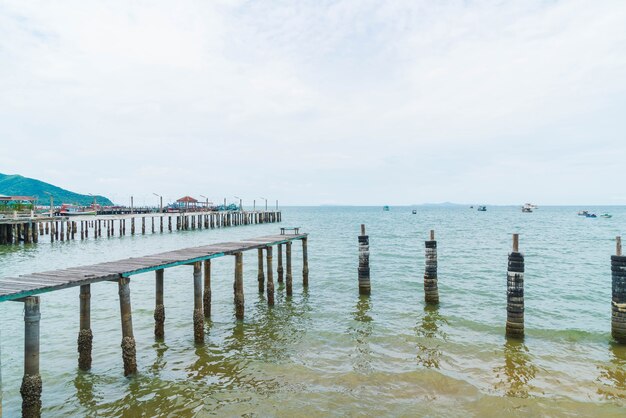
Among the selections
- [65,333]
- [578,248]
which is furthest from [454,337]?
[578,248]

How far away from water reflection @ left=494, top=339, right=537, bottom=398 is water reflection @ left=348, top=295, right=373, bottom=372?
11.1 ft

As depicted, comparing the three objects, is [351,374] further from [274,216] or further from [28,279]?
[274,216]

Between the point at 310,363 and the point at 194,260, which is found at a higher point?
the point at 194,260

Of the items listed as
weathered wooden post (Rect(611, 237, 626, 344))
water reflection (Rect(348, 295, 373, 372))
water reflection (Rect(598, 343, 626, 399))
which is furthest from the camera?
weathered wooden post (Rect(611, 237, 626, 344))

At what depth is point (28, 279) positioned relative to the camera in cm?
953

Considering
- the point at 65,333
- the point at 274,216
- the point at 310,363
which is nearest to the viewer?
the point at 310,363

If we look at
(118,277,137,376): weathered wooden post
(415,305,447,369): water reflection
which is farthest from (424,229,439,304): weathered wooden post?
(118,277,137,376): weathered wooden post

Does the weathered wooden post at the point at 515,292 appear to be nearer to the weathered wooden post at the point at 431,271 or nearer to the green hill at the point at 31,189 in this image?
the weathered wooden post at the point at 431,271

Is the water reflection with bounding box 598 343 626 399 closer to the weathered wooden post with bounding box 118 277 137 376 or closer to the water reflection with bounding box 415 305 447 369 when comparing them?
the water reflection with bounding box 415 305 447 369

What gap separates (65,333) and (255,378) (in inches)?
318

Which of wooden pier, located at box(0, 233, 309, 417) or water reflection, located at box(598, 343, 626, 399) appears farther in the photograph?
water reflection, located at box(598, 343, 626, 399)

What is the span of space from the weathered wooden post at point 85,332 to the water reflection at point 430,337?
Answer: 900 centimetres

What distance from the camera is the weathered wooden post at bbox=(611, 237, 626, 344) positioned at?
39.6ft

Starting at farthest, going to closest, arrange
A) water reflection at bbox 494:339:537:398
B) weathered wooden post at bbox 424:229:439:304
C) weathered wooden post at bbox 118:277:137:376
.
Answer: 1. weathered wooden post at bbox 424:229:439:304
2. weathered wooden post at bbox 118:277:137:376
3. water reflection at bbox 494:339:537:398
